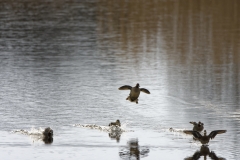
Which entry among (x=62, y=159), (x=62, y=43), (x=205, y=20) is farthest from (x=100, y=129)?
(x=205, y=20)

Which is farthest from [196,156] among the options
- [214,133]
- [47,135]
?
[47,135]

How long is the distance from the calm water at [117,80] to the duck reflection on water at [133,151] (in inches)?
2.2

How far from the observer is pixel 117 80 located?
3347 centimetres

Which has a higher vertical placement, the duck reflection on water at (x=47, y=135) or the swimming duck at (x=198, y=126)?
the swimming duck at (x=198, y=126)

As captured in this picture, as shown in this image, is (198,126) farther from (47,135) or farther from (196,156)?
(47,135)

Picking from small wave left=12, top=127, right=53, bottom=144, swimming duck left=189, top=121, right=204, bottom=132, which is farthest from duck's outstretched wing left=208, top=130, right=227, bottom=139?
small wave left=12, top=127, right=53, bottom=144

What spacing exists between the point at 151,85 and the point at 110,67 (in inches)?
187

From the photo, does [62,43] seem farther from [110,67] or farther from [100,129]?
[100,129]

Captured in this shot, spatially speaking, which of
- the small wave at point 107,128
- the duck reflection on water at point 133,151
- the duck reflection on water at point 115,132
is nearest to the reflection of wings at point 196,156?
the duck reflection on water at point 133,151

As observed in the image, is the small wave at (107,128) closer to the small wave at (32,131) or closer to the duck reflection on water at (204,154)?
the small wave at (32,131)

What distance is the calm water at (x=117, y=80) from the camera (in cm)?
2341

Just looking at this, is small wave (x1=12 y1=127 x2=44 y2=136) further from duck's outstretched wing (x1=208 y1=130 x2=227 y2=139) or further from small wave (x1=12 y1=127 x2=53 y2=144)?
duck's outstretched wing (x1=208 y1=130 x2=227 y2=139)

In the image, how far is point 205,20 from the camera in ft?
184

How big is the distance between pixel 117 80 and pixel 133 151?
11.1 m
